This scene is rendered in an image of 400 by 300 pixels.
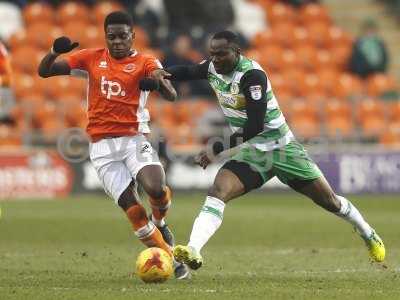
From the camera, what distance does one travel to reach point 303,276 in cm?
1023

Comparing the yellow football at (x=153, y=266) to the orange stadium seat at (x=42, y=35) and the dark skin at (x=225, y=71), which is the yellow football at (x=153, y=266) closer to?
the dark skin at (x=225, y=71)

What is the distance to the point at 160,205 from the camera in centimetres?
1035

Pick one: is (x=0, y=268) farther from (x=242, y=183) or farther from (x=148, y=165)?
(x=242, y=183)

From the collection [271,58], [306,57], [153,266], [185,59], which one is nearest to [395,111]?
[306,57]

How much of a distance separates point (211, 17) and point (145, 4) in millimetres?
1748

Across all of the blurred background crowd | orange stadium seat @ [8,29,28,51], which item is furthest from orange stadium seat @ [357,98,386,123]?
orange stadium seat @ [8,29,28,51]

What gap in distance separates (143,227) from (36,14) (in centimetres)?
1627

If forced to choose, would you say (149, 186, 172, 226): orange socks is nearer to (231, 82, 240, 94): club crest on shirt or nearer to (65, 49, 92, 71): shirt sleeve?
(231, 82, 240, 94): club crest on shirt

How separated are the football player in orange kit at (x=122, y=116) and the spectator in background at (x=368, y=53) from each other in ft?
53.5

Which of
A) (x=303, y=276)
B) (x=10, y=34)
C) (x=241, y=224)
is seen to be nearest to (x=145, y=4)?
(x=10, y=34)

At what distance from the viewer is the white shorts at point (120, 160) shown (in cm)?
1010

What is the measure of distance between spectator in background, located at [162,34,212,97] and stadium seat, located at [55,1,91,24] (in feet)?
8.65

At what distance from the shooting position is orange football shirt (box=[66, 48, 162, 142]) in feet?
33.5

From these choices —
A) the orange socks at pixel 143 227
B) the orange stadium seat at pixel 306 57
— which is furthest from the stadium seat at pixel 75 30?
the orange socks at pixel 143 227
